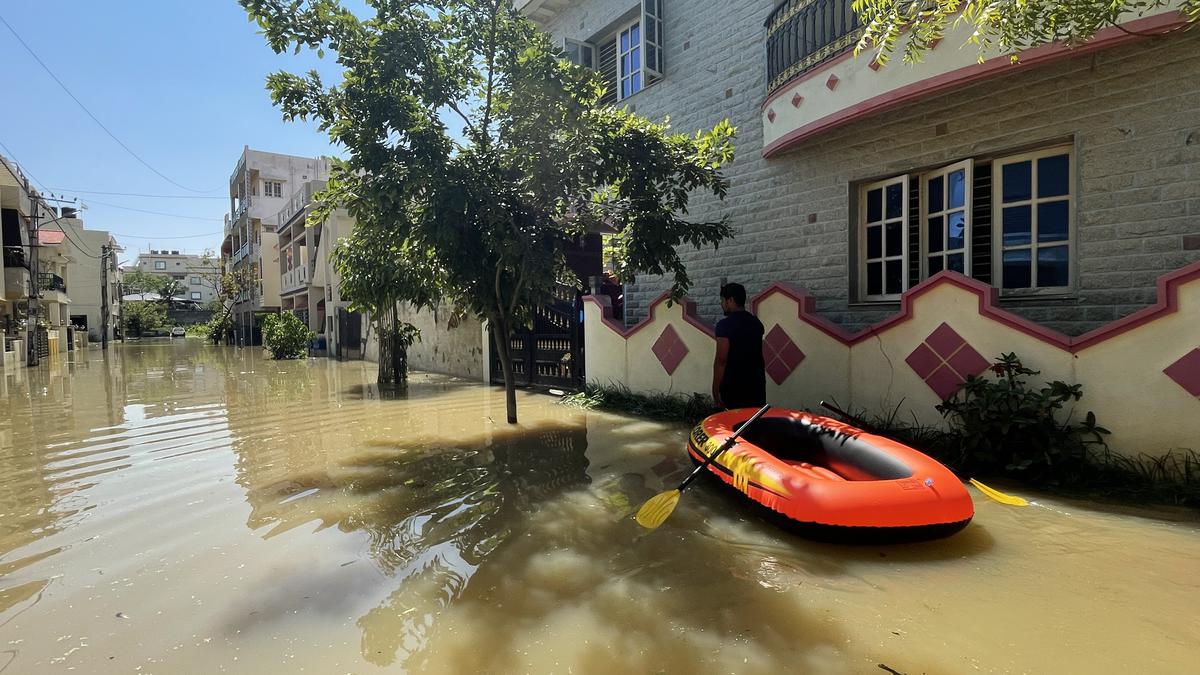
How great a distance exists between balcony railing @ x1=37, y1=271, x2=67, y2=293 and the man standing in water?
33.1 metres

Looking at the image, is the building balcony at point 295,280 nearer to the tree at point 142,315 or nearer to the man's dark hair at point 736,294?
the man's dark hair at point 736,294

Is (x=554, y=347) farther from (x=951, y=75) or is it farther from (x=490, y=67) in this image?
(x=951, y=75)

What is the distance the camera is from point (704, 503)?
Answer: 435 cm

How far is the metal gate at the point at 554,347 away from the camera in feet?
32.8

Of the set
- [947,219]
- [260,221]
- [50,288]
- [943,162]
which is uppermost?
[260,221]

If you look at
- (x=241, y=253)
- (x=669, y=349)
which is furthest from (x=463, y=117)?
(x=241, y=253)

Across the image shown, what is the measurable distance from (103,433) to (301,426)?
95.7 inches

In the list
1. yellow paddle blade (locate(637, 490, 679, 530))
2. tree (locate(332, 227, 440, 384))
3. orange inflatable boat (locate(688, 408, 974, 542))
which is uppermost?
tree (locate(332, 227, 440, 384))

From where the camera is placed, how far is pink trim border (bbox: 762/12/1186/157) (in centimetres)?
448

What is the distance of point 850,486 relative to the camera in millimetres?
3379

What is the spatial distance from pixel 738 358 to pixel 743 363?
8 cm

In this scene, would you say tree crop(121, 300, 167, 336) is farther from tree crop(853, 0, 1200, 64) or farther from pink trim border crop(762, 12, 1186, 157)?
tree crop(853, 0, 1200, 64)

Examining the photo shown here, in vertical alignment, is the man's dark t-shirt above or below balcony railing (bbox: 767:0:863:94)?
below

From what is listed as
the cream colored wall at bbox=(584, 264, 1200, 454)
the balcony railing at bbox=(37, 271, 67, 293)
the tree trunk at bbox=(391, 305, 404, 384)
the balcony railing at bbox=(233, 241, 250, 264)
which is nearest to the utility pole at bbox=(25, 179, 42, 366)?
the balcony railing at bbox=(37, 271, 67, 293)
